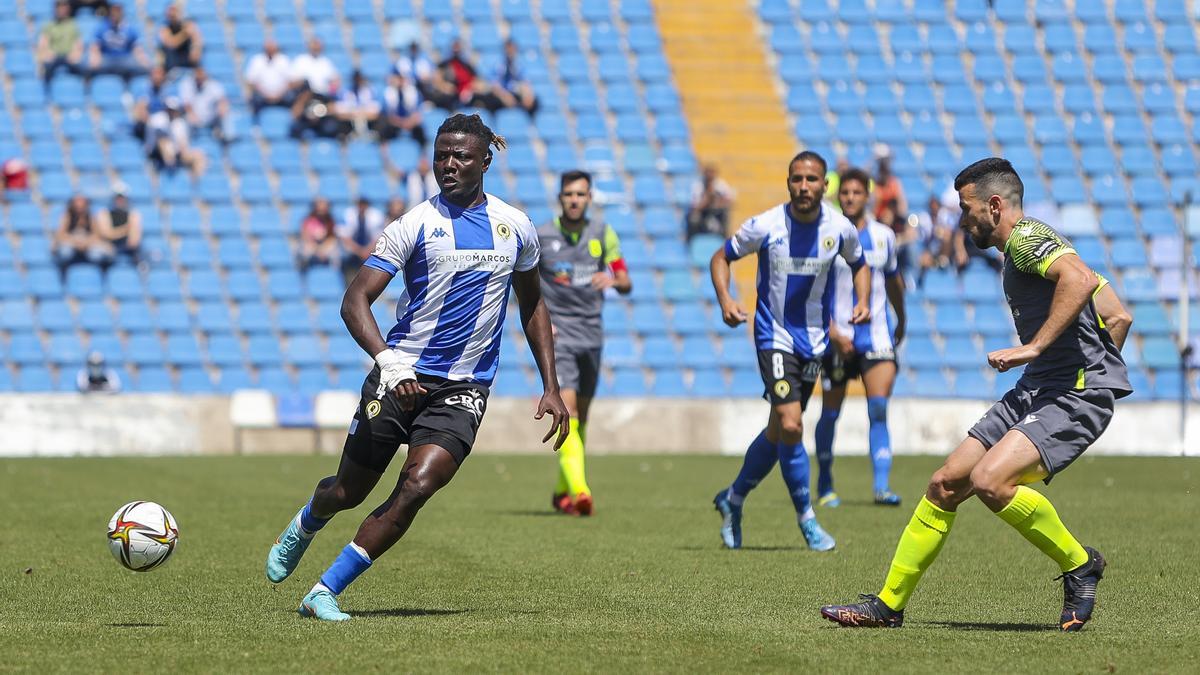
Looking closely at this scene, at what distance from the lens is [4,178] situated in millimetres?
24516

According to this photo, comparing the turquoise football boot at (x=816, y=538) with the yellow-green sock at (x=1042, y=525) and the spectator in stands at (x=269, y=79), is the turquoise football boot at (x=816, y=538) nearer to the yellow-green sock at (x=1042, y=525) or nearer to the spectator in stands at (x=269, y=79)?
the yellow-green sock at (x=1042, y=525)

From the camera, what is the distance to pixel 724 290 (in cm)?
1101

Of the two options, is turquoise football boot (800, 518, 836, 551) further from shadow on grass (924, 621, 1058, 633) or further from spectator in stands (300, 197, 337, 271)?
spectator in stands (300, 197, 337, 271)

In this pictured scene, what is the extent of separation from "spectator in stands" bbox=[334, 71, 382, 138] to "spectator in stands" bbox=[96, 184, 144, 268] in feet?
11.8

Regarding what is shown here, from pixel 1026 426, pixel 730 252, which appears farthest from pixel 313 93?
pixel 1026 426

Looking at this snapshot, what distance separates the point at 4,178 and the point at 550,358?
18616 millimetres

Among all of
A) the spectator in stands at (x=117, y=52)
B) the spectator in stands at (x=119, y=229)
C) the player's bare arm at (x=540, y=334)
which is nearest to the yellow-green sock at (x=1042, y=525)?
the player's bare arm at (x=540, y=334)

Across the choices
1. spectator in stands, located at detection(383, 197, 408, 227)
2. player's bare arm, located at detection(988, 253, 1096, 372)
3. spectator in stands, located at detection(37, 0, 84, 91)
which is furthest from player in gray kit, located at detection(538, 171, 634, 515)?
spectator in stands, located at detection(37, 0, 84, 91)

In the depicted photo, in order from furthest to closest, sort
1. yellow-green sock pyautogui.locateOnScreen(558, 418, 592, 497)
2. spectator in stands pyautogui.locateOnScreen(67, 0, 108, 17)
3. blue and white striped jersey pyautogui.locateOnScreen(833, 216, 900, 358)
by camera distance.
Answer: spectator in stands pyautogui.locateOnScreen(67, 0, 108, 17)
blue and white striped jersey pyautogui.locateOnScreen(833, 216, 900, 358)
yellow-green sock pyautogui.locateOnScreen(558, 418, 592, 497)

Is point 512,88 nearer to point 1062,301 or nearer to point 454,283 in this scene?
point 454,283

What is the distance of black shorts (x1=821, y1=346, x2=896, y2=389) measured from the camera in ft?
44.2

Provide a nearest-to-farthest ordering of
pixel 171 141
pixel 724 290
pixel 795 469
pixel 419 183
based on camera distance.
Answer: pixel 795 469 < pixel 724 290 < pixel 419 183 < pixel 171 141

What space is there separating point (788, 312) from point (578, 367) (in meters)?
3.33

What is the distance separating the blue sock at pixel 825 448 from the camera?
1414cm
